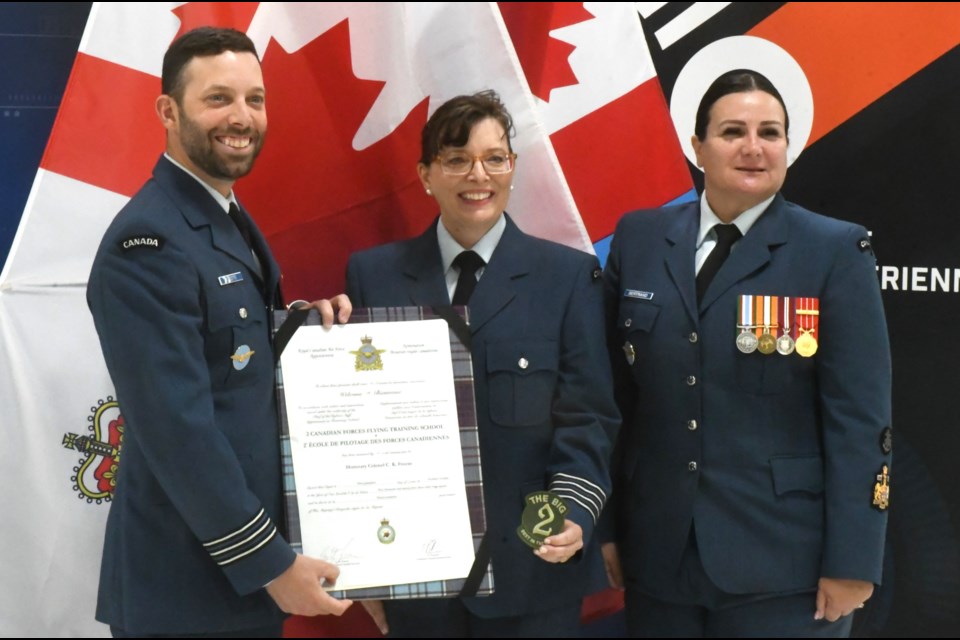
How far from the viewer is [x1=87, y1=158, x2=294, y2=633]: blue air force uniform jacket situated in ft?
6.81

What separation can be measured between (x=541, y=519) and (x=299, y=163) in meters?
1.46

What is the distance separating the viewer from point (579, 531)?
2318 millimetres

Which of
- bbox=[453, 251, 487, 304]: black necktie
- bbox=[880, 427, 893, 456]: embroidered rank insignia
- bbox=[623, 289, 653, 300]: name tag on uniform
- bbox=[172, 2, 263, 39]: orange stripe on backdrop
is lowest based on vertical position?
bbox=[880, 427, 893, 456]: embroidered rank insignia

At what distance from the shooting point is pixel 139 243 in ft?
6.90

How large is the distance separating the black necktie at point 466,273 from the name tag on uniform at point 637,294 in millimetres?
410

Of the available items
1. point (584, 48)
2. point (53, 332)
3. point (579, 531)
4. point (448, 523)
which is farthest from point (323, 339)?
point (584, 48)

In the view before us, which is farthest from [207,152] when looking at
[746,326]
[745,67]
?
[745,67]

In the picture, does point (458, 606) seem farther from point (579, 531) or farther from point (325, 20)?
point (325, 20)

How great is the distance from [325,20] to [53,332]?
4.29 feet

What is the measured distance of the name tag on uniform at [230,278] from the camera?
221 cm

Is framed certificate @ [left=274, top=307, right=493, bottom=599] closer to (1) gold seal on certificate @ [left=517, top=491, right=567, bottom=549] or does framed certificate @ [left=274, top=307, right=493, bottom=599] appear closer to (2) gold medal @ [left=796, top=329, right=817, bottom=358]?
(1) gold seal on certificate @ [left=517, top=491, right=567, bottom=549]

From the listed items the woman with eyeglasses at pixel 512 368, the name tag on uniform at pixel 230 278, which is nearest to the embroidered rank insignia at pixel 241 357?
the name tag on uniform at pixel 230 278

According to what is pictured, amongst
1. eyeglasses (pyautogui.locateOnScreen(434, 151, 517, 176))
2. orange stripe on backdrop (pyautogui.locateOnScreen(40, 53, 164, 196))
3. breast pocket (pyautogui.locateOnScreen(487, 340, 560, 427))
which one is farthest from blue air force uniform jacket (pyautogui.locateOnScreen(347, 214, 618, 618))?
orange stripe on backdrop (pyautogui.locateOnScreen(40, 53, 164, 196))

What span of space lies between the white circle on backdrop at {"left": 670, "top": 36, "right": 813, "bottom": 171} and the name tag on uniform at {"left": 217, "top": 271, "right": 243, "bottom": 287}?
156 cm
